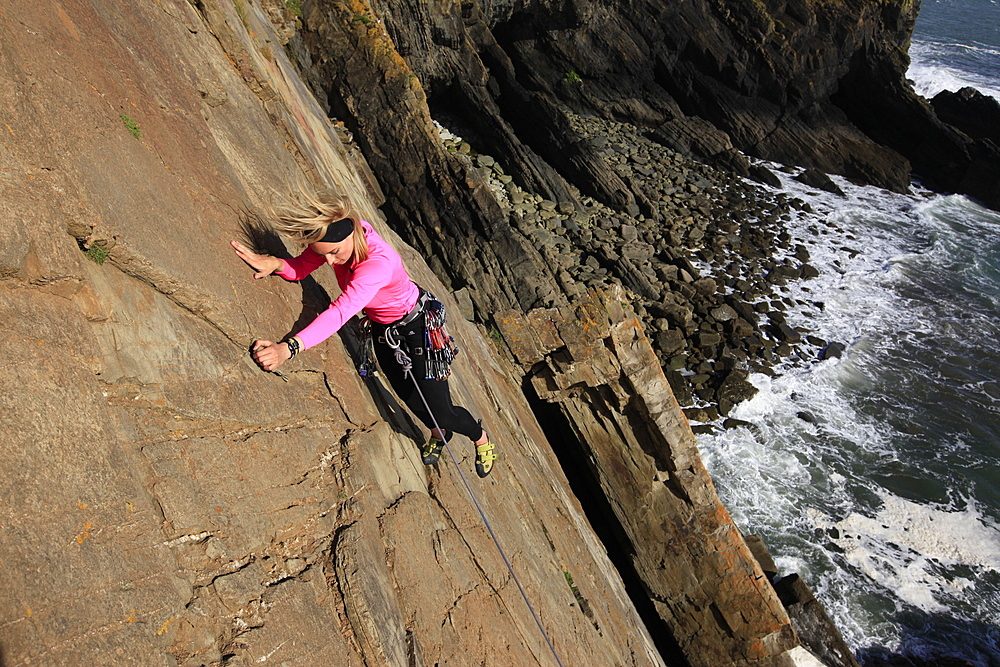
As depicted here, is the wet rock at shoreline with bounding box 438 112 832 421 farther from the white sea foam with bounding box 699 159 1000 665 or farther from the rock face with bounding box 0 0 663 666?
the rock face with bounding box 0 0 663 666

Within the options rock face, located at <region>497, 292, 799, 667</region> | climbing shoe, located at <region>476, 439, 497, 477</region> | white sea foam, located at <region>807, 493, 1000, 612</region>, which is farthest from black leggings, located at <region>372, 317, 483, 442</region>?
white sea foam, located at <region>807, 493, 1000, 612</region>

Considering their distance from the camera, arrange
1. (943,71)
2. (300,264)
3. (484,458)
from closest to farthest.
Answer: (300,264), (484,458), (943,71)

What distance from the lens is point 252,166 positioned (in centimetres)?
544

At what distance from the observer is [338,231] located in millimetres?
4172

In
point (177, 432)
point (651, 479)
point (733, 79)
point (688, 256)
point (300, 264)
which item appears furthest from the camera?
point (733, 79)

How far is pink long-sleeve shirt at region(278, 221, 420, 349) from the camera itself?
416 centimetres

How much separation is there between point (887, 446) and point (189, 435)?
1762cm

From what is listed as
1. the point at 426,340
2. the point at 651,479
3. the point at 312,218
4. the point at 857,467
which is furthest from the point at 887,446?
the point at 312,218

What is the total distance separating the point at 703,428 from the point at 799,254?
1044 centimetres

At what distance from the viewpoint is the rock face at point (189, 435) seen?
108 inches

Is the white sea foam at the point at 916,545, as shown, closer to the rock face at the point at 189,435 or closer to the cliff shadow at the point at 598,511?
the cliff shadow at the point at 598,511

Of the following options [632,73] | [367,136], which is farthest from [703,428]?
[632,73]

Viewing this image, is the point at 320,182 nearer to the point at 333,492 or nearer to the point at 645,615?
the point at 333,492

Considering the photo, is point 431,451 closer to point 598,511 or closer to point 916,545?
point 598,511
